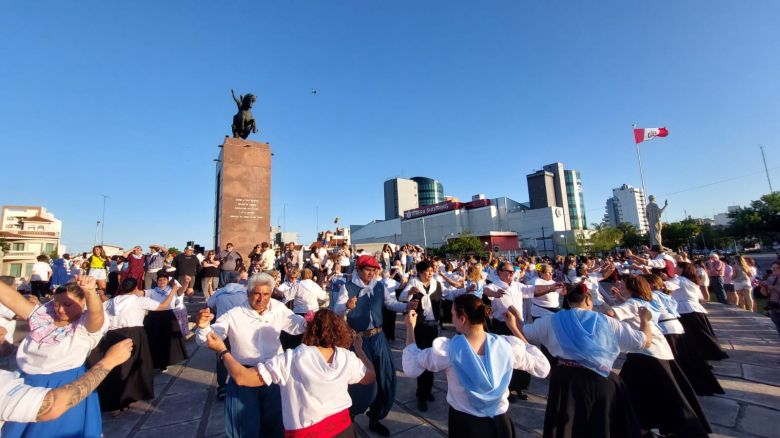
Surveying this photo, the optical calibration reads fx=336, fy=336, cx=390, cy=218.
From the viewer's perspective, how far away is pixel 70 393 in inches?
71.5

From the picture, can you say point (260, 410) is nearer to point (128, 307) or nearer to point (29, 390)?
point (29, 390)

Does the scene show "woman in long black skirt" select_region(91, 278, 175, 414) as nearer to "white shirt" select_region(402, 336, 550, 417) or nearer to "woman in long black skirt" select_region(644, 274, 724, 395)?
"white shirt" select_region(402, 336, 550, 417)

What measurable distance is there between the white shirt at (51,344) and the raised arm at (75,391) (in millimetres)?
1164

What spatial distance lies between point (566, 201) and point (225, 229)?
3975 inches

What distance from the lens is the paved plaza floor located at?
3896mm

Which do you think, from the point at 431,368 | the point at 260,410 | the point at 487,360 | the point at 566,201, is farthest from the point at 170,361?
the point at 566,201

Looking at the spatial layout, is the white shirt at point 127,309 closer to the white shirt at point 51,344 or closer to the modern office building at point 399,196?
the white shirt at point 51,344

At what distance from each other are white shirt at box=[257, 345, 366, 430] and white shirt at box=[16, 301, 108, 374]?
6.26 ft

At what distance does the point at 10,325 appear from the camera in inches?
141

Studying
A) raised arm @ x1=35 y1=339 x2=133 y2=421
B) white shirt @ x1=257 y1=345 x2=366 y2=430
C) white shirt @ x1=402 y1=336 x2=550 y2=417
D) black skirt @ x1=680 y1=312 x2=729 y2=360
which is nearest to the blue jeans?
black skirt @ x1=680 y1=312 x2=729 y2=360

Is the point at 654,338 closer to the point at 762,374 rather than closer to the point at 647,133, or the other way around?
the point at 762,374

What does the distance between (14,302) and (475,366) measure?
3.58m

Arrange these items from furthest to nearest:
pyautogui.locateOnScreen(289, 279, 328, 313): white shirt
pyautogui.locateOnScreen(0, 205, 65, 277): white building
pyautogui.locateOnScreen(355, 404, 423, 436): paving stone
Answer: pyautogui.locateOnScreen(0, 205, 65, 277): white building → pyautogui.locateOnScreen(289, 279, 328, 313): white shirt → pyautogui.locateOnScreen(355, 404, 423, 436): paving stone

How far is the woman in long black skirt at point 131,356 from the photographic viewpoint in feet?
14.7
